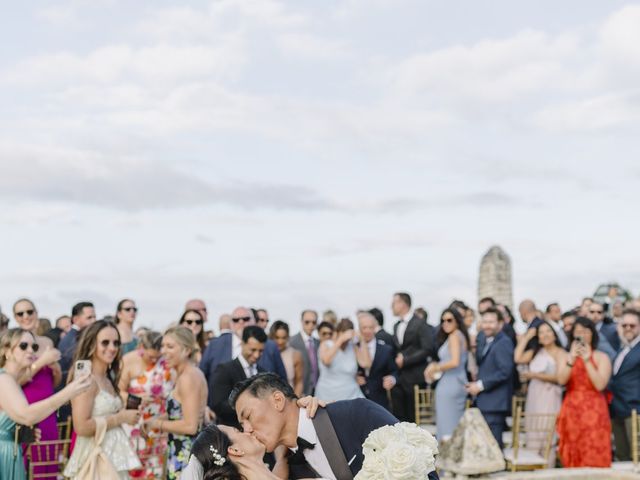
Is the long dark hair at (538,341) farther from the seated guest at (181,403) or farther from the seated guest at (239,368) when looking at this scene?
the seated guest at (181,403)

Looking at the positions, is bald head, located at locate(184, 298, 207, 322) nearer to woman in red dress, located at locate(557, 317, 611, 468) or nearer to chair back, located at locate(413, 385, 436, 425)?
chair back, located at locate(413, 385, 436, 425)

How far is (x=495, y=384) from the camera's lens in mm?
10203

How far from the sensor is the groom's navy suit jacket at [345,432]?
390 cm

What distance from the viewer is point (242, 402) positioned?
3.79 meters

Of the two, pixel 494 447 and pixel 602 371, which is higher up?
pixel 602 371

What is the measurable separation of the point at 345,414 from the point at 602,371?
6.40m

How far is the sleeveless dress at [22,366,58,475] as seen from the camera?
7.29 metres

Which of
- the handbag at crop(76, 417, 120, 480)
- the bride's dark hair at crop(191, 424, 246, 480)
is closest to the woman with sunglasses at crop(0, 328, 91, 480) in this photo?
the handbag at crop(76, 417, 120, 480)

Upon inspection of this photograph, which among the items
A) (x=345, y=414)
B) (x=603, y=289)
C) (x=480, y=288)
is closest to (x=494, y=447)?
(x=345, y=414)

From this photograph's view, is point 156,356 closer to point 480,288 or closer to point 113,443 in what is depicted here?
point 113,443

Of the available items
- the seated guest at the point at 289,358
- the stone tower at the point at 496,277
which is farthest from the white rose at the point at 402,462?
the stone tower at the point at 496,277

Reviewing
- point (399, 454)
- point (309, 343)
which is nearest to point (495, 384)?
point (309, 343)

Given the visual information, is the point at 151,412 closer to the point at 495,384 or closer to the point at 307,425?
the point at 307,425

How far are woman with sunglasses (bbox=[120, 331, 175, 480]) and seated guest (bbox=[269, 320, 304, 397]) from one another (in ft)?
7.03
